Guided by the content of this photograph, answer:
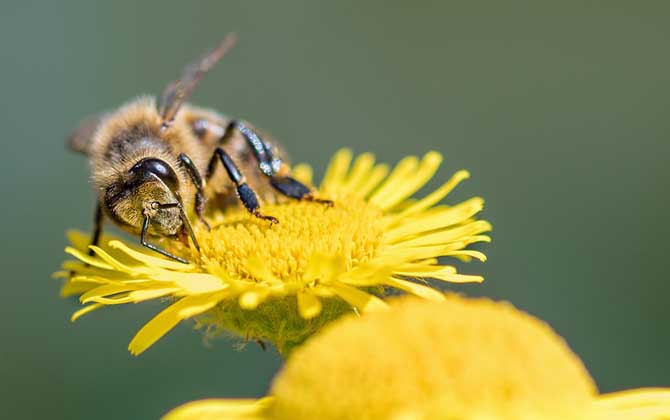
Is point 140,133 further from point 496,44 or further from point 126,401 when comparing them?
point 496,44

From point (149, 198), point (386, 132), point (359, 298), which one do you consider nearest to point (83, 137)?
point (149, 198)

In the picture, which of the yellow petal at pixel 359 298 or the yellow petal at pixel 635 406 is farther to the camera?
the yellow petal at pixel 359 298

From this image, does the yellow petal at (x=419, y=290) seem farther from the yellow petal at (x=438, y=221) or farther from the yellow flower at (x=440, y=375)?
the yellow petal at (x=438, y=221)

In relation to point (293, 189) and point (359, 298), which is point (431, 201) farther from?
point (359, 298)

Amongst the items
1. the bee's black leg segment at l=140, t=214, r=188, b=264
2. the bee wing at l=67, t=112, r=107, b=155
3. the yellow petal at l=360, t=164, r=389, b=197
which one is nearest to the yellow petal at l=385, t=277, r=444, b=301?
the bee's black leg segment at l=140, t=214, r=188, b=264

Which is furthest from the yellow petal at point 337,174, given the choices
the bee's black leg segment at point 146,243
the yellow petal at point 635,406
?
the yellow petal at point 635,406

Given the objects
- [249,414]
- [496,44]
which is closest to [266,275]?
[249,414]

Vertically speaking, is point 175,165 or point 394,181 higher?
point 175,165
